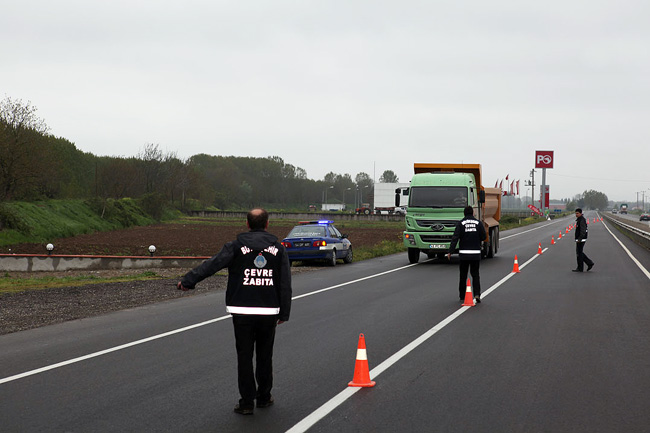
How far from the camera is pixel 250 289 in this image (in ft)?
18.5

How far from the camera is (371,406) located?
5.95 m

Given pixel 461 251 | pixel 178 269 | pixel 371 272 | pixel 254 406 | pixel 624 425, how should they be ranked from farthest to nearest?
pixel 178 269
pixel 371 272
pixel 461 251
pixel 254 406
pixel 624 425

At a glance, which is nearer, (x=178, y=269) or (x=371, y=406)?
(x=371, y=406)

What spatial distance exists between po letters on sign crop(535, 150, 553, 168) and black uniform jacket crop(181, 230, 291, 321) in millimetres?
136686

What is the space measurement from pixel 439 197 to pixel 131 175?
6639 cm

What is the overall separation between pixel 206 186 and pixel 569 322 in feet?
362

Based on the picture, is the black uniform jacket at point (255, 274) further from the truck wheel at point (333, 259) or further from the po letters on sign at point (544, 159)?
the po letters on sign at point (544, 159)

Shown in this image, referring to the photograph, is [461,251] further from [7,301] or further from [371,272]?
[7,301]

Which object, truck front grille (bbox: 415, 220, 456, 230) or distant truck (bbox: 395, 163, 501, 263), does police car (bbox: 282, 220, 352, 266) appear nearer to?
distant truck (bbox: 395, 163, 501, 263)

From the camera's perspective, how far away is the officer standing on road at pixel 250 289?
5.61m

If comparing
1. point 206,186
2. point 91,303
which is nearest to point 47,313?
point 91,303

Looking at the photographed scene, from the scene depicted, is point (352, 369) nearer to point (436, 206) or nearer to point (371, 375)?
point (371, 375)

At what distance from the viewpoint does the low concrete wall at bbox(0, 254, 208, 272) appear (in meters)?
24.4

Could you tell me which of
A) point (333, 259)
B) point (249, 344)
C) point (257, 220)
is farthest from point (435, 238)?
point (249, 344)
